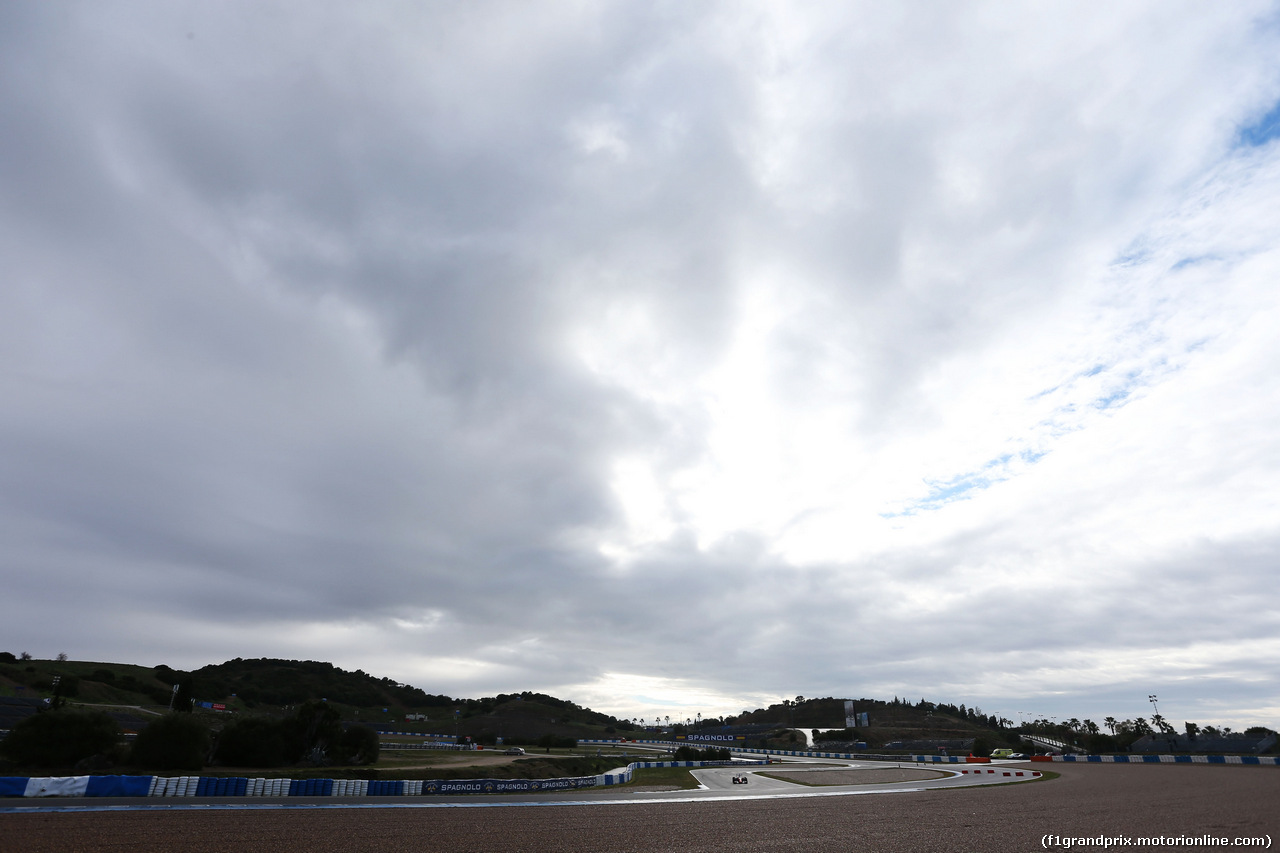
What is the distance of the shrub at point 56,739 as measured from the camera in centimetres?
4066

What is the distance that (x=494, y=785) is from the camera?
43906 mm

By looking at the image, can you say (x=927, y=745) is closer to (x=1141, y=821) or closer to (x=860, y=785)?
(x=860, y=785)

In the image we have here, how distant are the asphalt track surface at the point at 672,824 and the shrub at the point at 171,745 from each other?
20455 millimetres

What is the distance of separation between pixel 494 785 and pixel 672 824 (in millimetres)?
20348

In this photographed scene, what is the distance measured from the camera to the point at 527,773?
192 feet

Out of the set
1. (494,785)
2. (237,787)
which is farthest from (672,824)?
(237,787)

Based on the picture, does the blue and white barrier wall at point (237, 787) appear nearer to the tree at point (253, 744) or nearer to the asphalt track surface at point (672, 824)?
the asphalt track surface at point (672, 824)

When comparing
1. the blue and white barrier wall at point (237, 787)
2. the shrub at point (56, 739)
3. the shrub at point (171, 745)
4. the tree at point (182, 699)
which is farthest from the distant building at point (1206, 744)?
the tree at point (182, 699)

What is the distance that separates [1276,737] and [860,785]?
115 meters

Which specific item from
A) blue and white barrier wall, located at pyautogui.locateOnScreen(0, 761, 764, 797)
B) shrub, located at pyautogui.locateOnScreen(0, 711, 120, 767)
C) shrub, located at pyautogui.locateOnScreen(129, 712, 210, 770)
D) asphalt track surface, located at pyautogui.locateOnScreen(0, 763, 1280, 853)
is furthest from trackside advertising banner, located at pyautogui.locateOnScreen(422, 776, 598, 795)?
shrub, located at pyautogui.locateOnScreen(0, 711, 120, 767)

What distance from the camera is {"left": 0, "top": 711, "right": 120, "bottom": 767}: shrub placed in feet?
133

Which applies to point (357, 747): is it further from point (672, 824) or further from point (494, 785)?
point (672, 824)

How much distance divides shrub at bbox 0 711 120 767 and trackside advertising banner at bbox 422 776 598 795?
76.2 feet

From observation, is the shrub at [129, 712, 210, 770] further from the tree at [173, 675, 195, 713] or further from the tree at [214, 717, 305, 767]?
the tree at [173, 675, 195, 713]
